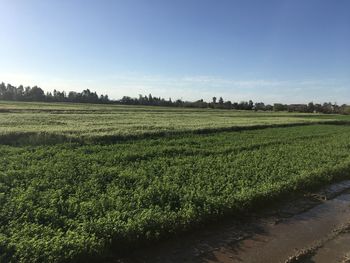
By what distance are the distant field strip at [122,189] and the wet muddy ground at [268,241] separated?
1.19 ft

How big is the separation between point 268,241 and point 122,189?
3972mm

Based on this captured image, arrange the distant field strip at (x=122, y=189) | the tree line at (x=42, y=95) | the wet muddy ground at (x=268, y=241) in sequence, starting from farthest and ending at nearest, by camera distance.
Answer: the tree line at (x=42, y=95) < the wet muddy ground at (x=268, y=241) < the distant field strip at (x=122, y=189)

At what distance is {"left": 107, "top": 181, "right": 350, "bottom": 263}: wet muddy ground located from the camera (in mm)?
6379

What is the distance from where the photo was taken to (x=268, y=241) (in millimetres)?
7141

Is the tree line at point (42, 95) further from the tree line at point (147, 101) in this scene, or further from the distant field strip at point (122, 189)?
the distant field strip at point (122, 189)

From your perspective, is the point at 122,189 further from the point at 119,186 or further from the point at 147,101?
the point at 147,101

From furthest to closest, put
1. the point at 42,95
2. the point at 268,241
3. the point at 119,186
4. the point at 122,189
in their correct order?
the point at 42,95 < the point at 119,186 < the point at 122,189 < the point at 268,241

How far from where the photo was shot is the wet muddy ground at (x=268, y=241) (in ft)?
20.9

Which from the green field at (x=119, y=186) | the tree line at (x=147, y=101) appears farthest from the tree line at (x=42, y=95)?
the green field at (x=119, y=186)

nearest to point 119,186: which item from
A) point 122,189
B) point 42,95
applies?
point 122,189

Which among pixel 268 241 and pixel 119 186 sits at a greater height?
pixel 119 186

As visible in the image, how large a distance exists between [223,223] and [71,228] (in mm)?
3423

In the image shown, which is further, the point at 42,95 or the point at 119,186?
the point at 42,95

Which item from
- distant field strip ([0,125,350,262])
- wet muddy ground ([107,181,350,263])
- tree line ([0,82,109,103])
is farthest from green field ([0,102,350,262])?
tree line ([0,82,109,103])
